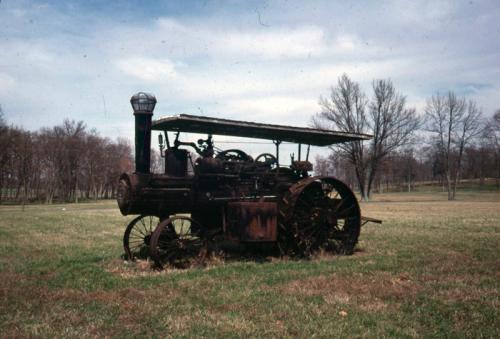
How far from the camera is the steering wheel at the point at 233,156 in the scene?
416 inches

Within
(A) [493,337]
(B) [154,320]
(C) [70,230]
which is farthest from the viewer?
(C) [70,230]

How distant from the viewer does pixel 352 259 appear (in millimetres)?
10109

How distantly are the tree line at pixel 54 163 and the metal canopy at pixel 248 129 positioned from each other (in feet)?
160

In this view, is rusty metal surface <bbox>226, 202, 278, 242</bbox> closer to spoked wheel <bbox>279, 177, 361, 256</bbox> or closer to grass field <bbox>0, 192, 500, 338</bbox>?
spoked wheel <bbox>279, 177, 361, 256</bbox>

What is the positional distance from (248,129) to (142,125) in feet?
7.94

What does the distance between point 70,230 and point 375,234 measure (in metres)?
11.1

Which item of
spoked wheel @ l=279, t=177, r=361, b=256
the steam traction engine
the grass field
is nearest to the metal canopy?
the steam traction engine

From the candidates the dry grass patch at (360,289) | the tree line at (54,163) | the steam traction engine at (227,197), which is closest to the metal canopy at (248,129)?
the steam traction engine at (227,197)

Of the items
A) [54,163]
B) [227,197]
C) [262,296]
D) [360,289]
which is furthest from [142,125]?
[54,163]

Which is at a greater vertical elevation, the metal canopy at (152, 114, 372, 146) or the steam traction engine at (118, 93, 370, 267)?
the metal canopy at (152, 114, 372, 146)

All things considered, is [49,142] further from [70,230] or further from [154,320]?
[154,320]

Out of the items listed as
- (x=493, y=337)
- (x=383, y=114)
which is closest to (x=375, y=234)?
(x=493, y=337)

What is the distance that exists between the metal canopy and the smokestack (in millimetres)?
399

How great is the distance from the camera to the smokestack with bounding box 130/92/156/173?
9.21 m
